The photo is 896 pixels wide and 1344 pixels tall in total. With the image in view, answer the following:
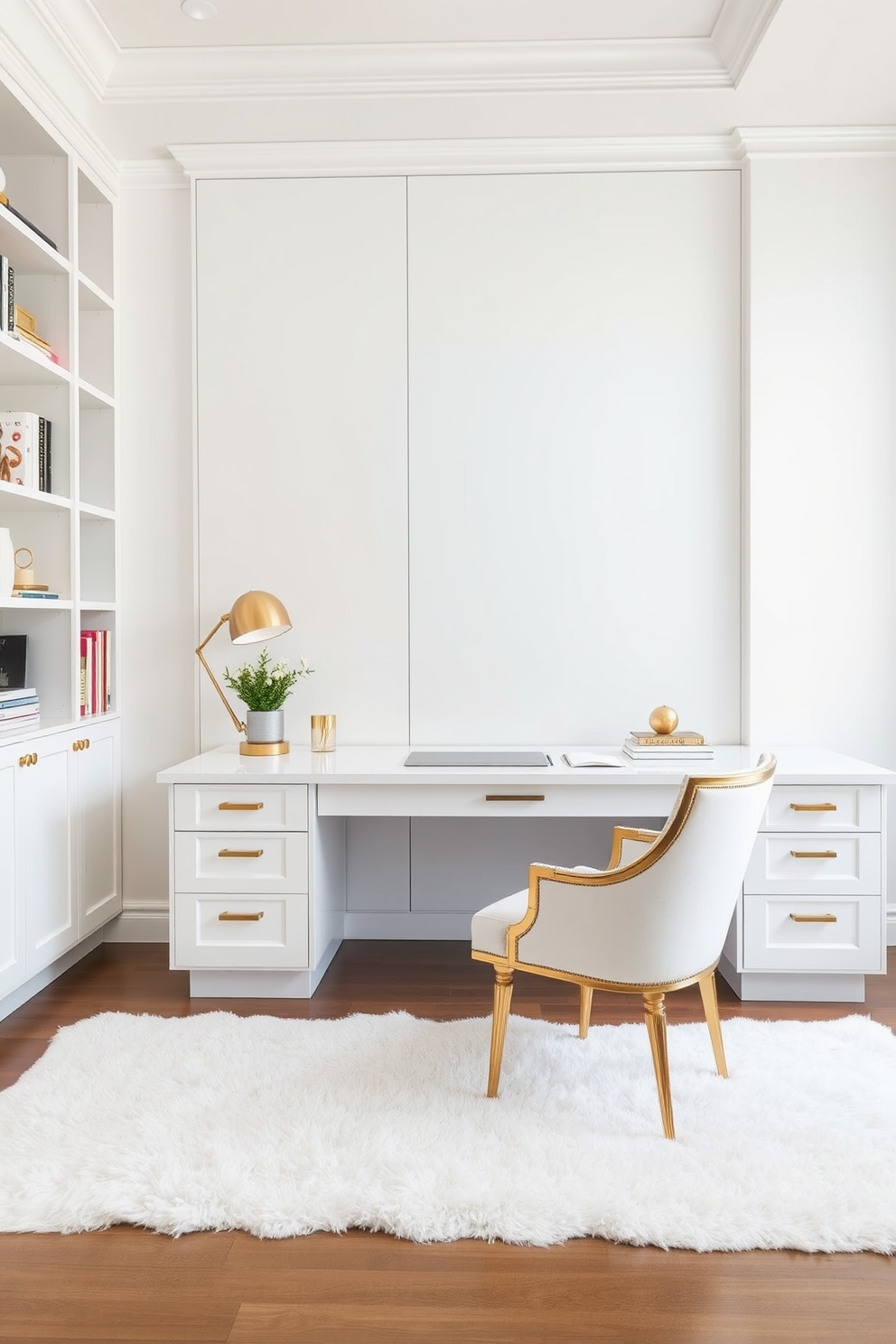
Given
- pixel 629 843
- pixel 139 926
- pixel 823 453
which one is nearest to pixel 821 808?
pixel 629 843

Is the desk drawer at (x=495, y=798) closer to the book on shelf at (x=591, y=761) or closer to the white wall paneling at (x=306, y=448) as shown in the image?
the book on shelf at (x=591, y=761)

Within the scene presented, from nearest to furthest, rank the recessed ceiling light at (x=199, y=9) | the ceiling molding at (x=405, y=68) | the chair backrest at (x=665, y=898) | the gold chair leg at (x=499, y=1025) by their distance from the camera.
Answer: the chair backrest at (x=665, y=898)
the gold chair leg at (x=499, y=1025)
the recessed ceiling light at (x=199, y=9)
the ceiling molding at (x=405, y=68)

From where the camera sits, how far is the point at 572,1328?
1462mm

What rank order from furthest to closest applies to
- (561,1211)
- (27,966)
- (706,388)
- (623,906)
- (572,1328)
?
(706,388), (27,966), (623,906), (561,1211), (572,1328)

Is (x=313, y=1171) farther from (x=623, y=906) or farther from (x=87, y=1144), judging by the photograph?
(x=623, y=906)

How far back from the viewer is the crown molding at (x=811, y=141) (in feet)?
10.3

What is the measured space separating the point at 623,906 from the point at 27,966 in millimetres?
1763

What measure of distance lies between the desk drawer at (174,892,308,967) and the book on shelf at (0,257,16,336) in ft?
5.62

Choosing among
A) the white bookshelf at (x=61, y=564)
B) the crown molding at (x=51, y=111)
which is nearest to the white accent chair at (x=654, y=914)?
the white bookshelf at (x=61, y=564)

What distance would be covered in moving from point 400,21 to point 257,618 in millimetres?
1859

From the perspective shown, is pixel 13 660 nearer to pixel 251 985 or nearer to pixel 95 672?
pixel 95 672

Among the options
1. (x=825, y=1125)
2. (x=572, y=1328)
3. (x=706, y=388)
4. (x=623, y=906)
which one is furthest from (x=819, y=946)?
(x=706, y=388)

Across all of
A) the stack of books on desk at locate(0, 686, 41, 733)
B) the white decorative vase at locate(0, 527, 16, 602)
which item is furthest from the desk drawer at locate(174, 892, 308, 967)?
the white decorative vase at locate(0, 527, 16, 602)

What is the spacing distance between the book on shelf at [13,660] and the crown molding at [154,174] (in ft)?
5.68
